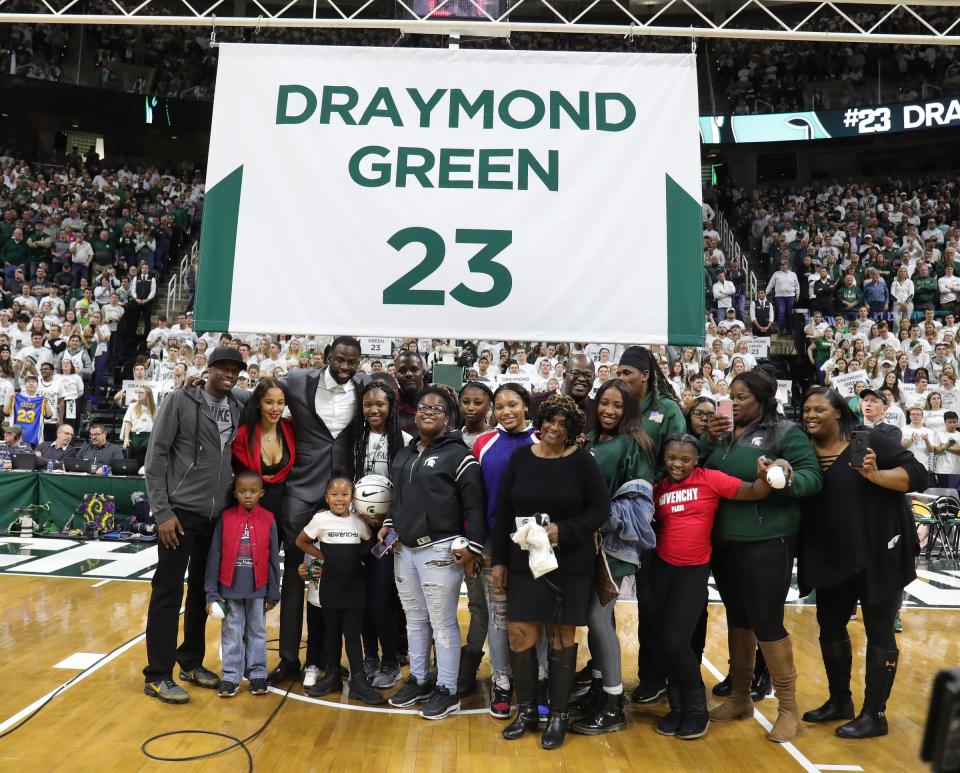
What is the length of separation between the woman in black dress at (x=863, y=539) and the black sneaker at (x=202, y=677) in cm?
315

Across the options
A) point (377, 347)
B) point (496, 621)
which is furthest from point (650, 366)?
point (377, 347)

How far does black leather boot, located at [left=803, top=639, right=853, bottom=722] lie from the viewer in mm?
4242

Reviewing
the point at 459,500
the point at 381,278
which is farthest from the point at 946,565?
the point at 381,278

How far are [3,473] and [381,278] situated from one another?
7.45m

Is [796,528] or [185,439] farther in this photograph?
[185,439]

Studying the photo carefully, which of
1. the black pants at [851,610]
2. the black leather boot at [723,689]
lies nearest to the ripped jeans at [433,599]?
the black leather boot at [723,689]

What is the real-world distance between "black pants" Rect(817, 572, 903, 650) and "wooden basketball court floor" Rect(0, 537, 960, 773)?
47cm

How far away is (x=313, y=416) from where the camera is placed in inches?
185

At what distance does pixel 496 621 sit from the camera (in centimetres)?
420

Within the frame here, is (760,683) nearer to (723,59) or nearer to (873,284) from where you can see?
(873,284)

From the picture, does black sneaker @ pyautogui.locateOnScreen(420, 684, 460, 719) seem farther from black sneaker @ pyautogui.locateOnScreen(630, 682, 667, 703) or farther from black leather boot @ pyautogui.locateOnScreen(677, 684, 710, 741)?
black leather boot @ pyautogui.locateOnScreen(677, 684, 710, 741)

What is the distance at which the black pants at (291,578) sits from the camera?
466 cm

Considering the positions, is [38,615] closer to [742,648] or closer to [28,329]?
[742,648]

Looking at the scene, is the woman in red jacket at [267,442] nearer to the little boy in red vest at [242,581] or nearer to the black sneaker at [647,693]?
the little boy in red vest at [242,581]
